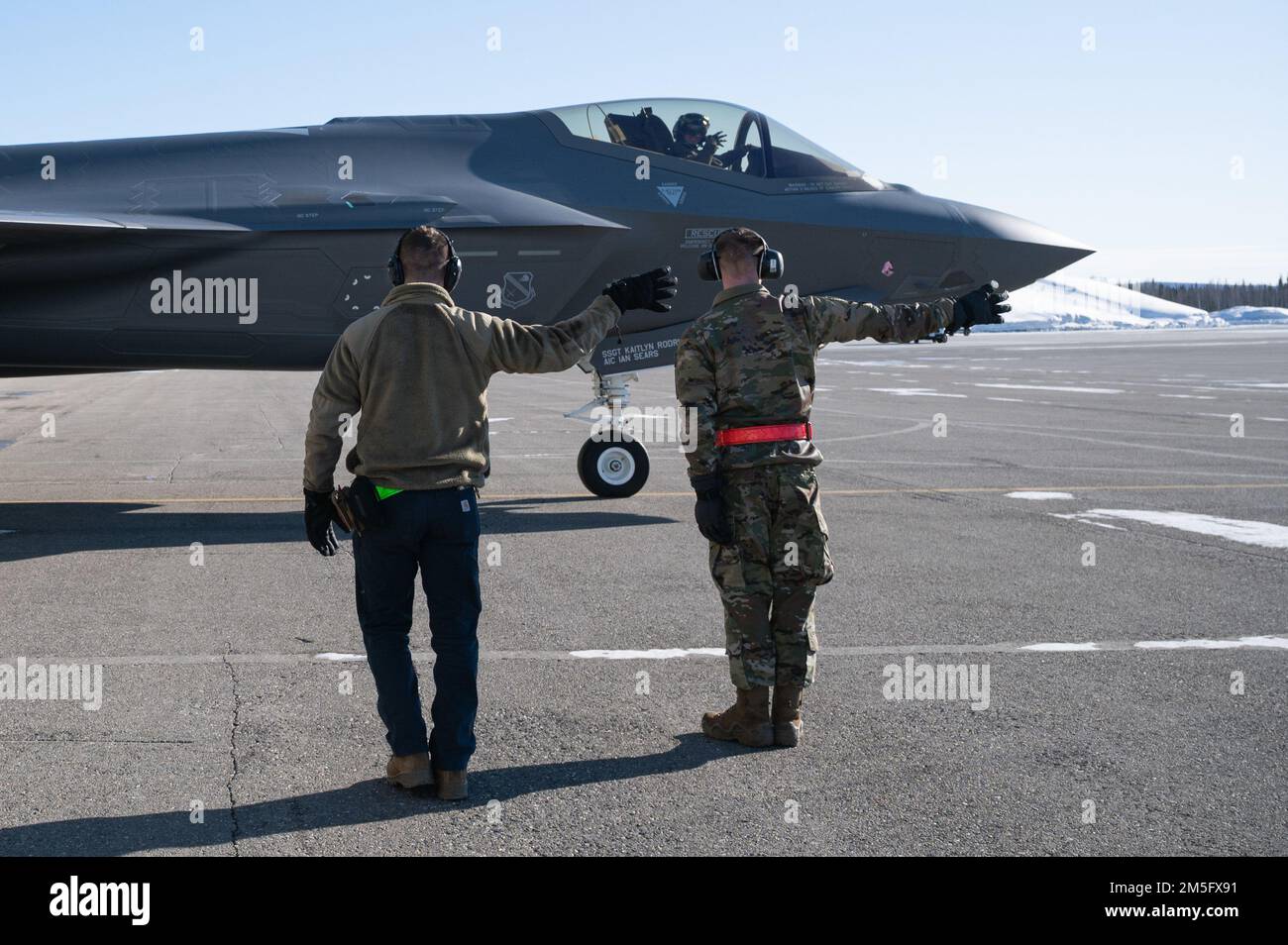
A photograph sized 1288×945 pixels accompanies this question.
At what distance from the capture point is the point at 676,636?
7027mm

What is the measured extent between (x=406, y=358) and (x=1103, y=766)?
308 centimetres

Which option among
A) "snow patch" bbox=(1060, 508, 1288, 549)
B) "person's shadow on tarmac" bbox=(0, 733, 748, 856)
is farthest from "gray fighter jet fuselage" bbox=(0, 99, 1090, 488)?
"person's shadow on tarmac" bbox=(0, 733, 748, 856)

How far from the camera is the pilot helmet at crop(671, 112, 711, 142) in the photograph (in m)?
12.7

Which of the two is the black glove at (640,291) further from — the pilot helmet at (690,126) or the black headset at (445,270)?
the pilot helmet at (690,126)

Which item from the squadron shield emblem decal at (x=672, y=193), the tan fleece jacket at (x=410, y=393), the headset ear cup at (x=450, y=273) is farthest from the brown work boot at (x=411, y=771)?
the squadron shield emblem decal at (x=672, y=193)

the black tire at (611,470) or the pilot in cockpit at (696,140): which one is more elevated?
the pilot in cockpit at (696,140)

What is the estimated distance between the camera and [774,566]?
554 centimetres

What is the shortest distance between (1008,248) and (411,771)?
33.0ft

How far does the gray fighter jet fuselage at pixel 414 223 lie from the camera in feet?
37.5

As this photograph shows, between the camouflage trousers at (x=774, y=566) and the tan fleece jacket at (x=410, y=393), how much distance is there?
123cm
